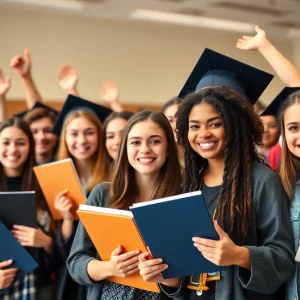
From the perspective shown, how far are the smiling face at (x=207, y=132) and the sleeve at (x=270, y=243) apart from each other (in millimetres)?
218

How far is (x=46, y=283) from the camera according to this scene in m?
2.54

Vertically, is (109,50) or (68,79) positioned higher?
(109,50)

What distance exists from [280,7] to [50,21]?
3.55 metres

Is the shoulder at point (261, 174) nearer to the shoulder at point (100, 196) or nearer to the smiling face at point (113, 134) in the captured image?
the shoulder at point (100, 196)

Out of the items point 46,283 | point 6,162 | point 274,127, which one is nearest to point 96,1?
point 274,127

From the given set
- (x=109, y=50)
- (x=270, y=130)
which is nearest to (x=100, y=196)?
(x=270, y=130)

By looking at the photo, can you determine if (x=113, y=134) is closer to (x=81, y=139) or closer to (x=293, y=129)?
(x=81, y=139)

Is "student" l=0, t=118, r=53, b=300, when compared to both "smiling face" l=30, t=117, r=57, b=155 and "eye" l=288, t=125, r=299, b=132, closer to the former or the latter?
"smiling face" l=30, t=117, r=57, b=155

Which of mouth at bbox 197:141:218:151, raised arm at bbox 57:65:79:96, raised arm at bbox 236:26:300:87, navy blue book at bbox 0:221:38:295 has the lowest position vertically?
navy blue book at bbox 0:221:38:295

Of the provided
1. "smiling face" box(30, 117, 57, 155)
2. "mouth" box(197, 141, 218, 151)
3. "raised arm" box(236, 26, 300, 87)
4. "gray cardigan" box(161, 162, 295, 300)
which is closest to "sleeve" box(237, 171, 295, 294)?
"gray cardigan" box(161, 162, 295, 300)

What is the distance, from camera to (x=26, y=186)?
2.69 metres

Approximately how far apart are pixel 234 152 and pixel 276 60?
81 cm

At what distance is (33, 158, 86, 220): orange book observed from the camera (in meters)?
2.48

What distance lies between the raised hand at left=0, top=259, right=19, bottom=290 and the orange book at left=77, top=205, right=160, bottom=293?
60 cm
